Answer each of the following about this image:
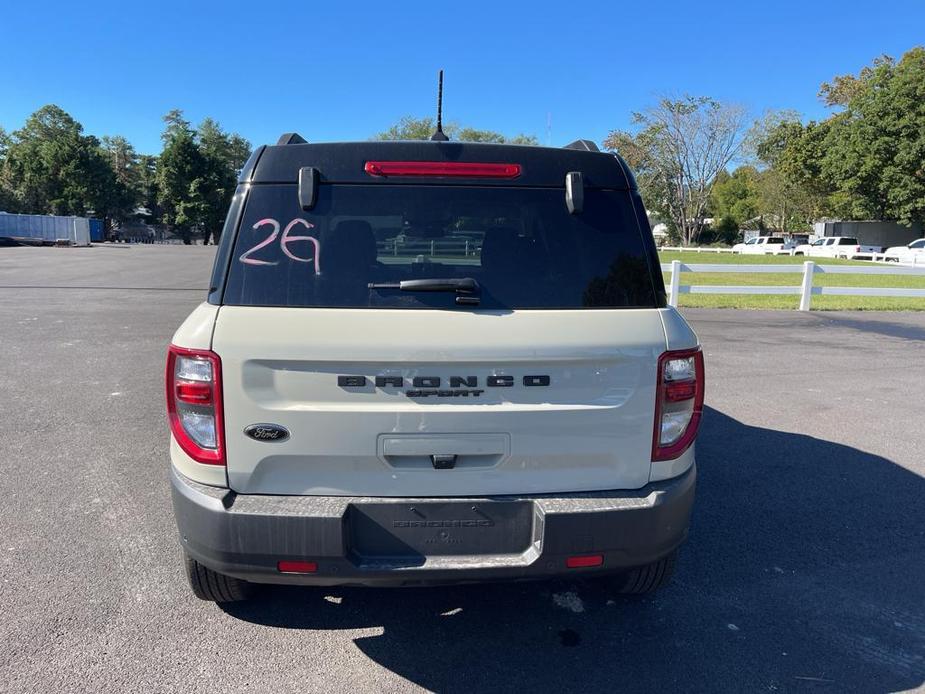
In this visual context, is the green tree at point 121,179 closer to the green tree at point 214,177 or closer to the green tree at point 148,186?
the green tree at point 148,186

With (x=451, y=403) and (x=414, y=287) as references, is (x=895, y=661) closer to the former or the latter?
(x=451, y=403)

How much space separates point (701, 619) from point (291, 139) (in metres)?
2.86

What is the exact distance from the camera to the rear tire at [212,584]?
2.73 metres

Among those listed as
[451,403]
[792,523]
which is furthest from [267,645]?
[792,523]

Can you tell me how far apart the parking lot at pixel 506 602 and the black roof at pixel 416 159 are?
1.96 meters

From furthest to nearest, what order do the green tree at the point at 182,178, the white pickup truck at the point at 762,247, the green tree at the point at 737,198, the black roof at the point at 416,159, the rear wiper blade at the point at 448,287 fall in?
the green tree at the point at 737,198 < the green tree at the point at 182,178 < the white pickup truck at the point at 762,247 < the black roof at the point at 416,159 < the rear wiper blade at the point at 448,287

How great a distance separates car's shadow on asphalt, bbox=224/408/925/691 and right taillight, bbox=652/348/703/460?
0.94 m

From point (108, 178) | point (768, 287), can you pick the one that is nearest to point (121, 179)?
point (108, 178)

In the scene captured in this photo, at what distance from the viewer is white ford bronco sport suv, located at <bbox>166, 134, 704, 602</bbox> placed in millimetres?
2301

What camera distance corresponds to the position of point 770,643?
111 inches

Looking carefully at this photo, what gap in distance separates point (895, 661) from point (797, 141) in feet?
198

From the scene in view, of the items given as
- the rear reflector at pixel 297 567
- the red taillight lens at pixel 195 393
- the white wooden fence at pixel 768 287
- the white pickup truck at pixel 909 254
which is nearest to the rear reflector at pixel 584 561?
the rear reflector at pixel 297 567

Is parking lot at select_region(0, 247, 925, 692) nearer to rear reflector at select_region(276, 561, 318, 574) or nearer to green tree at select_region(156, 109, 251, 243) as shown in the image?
rear reflector at select_region(276, 561, 318, 574)

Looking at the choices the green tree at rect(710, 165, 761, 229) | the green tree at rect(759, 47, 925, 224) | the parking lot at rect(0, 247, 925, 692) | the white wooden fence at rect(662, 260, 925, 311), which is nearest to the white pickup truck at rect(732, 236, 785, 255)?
the green tree at rect(759, 47, 925, 224)
